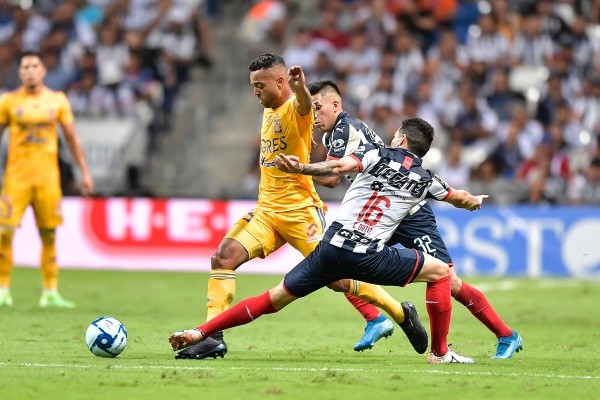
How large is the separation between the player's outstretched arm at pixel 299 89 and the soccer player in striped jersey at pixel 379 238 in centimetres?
57

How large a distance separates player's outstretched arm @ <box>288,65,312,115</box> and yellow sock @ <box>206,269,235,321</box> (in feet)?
4.70

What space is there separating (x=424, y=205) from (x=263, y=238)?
1.35 m

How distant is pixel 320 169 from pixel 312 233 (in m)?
1.46

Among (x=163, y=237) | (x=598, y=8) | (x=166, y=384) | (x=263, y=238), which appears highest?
(x=598, y=8)

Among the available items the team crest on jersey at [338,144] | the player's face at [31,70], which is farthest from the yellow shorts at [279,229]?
the player's face at [31,70]

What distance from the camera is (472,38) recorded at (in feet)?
75.9

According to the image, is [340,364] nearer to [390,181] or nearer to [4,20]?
[390,181]

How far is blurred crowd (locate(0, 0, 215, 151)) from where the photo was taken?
943 inches

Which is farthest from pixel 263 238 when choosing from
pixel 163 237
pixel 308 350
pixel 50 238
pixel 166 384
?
pixel 163 237

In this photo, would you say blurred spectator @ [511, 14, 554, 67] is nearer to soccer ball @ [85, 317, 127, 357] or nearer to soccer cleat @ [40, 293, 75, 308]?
soccer cleat @ [40, 293, 75, 308]

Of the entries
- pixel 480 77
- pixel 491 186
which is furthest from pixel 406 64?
pixel 491 186

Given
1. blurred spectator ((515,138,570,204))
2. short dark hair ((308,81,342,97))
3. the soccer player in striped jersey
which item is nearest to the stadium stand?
blurred spectator ((515,138,570,204))

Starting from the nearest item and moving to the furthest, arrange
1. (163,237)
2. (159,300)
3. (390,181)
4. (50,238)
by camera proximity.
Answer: (390,181), (50,238), (159,300), (163,237)

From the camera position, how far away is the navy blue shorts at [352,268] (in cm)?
889
